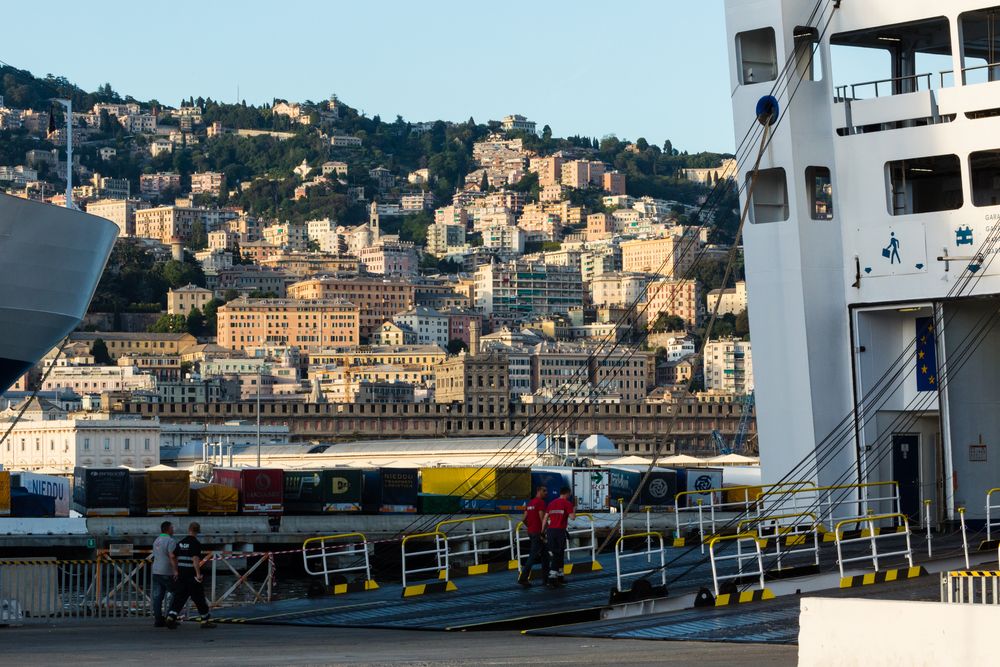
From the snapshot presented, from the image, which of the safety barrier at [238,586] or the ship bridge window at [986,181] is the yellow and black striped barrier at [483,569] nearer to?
the safety barrier at [238,586]

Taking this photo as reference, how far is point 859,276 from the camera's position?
22.2 m

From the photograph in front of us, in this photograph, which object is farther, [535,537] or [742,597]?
[535,537]

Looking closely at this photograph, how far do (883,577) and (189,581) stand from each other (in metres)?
7.20

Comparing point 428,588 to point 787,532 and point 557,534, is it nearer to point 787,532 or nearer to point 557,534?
point 557,534

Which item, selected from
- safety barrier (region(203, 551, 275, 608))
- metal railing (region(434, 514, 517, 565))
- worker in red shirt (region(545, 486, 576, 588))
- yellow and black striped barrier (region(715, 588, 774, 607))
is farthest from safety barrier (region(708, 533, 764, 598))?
safety barrier (region(203, 551, 275, 608))

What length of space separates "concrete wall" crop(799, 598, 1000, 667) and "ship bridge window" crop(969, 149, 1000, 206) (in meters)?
9.99

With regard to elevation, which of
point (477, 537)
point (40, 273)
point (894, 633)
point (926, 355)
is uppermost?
point (40, 273)

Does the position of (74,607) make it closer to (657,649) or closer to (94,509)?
(657,649)

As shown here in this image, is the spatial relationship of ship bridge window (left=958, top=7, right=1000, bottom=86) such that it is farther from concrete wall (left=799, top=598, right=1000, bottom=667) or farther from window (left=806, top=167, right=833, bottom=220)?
concrete wall (left=799, top=598, right=1000, bottom=667)

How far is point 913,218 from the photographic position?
2164cm

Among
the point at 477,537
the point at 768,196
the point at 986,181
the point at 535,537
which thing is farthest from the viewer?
the point at 477,537

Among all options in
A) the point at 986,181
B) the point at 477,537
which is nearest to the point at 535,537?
the point at 986,181

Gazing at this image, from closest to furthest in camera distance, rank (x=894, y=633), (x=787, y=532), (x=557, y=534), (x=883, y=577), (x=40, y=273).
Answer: (x=894, y=633)
(x=883, y=577)
(x=787, y=532)
(x=557, y=534)
(x=40, y=273)

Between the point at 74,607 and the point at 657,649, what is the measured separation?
33.7ft
